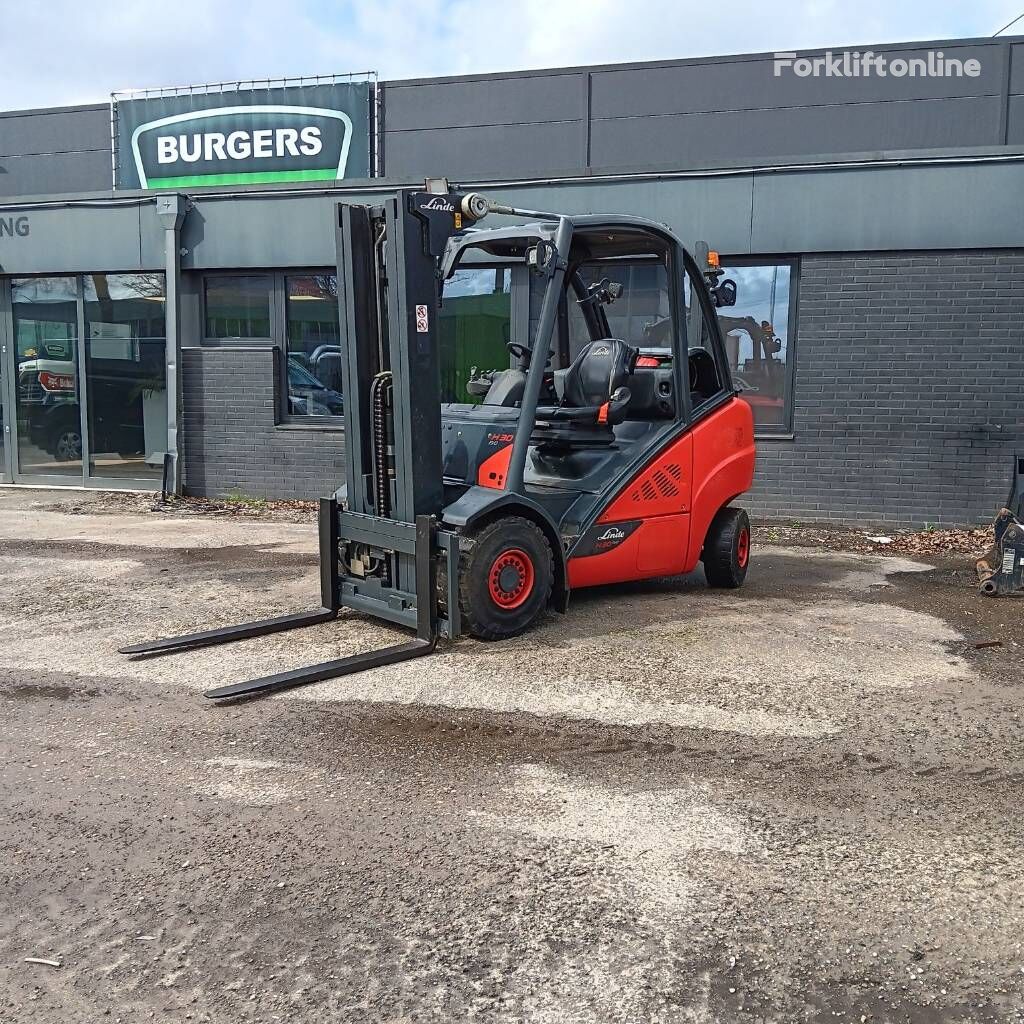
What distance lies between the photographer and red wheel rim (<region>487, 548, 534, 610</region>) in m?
6.15

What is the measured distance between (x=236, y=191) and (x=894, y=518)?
9.00 meters

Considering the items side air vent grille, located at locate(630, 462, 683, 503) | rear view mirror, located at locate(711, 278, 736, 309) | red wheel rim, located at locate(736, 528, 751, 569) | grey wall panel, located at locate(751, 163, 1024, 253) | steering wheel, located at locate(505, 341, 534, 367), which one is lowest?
red wheel rim, located at locate(736, 528, 751, 569)

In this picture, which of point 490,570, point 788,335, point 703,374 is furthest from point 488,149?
point 490,570

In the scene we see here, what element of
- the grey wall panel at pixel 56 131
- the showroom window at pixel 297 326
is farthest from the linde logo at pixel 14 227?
the grey wall panel at pixel 56 131

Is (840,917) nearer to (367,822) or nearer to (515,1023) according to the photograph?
(515,1023)

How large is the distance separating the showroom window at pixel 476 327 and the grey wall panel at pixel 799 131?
3.97 metres

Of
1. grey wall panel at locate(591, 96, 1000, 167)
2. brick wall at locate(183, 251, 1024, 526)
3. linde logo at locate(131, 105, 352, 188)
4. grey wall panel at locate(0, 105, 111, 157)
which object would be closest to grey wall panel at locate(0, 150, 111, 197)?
grey wall panel at locate(0, 105, 111, 157)

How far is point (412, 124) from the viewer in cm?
1548

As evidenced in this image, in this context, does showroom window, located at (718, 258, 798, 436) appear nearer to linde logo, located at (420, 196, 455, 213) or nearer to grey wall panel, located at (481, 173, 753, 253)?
grey wall panel, located at (481, 173, 753, 253)

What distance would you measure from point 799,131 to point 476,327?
6.57 metres

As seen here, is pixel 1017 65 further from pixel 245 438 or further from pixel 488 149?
pixel 245 438

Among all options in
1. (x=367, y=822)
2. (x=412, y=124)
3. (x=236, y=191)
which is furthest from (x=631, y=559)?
(x=412, y=124)

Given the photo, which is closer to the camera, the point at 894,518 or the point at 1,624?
the point at 1,624

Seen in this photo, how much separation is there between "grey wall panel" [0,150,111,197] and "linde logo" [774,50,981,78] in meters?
11.0
